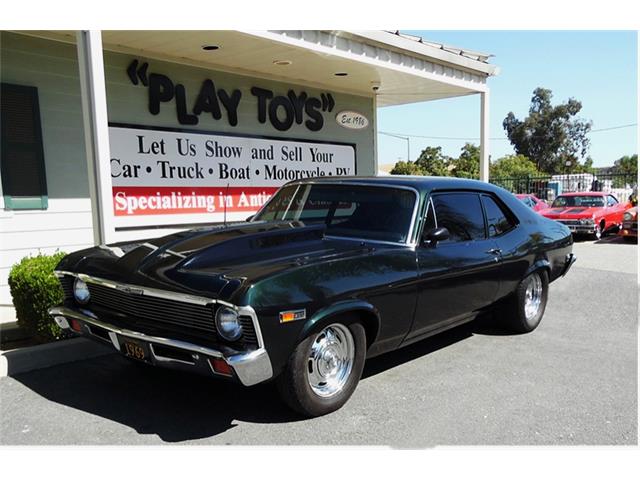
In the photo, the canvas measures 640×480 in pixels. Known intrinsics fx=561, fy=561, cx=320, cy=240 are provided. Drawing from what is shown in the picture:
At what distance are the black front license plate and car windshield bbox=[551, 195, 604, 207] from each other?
16389 millimetres

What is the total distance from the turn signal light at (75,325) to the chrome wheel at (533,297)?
14.0 ft

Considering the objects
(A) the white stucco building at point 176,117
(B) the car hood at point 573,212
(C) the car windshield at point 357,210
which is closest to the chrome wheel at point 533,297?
(C) the car windshield at point 357,210

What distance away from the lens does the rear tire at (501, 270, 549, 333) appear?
566 centimetres

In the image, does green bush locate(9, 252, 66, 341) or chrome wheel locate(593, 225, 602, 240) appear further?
chrome wheel locate(593, 225, 602, 240)

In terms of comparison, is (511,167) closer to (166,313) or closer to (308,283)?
(308,283)

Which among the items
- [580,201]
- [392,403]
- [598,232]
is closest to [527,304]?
[392,403]

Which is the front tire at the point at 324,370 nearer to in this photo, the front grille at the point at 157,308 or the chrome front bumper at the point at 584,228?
the front grille at the point at 157,308

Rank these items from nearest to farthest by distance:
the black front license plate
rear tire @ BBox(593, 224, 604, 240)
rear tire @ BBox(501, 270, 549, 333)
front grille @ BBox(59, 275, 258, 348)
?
front grille @ BBox(59, 275, 258, 348) → the black front license plate → rear tire @ BBox(501, 270, 549, 333) → rear tire @ BBox(593, 224, 604, 240)

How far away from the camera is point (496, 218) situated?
5512mm

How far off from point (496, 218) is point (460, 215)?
70 centimetres

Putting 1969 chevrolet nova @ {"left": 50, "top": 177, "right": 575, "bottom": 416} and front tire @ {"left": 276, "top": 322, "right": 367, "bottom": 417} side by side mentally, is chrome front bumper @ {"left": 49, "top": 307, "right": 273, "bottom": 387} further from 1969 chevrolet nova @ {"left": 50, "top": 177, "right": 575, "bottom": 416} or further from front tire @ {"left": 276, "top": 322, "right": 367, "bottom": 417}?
front tire @ {"left": 276, "top": 322, "right": 367, "bottom": 417}

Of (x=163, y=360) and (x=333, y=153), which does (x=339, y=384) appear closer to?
(x=163, y=360)

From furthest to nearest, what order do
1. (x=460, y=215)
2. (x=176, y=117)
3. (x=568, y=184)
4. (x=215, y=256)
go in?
(x=568, y=184) < (x=176, y=117) < (x=460, y=215) < (x=215, y=256)

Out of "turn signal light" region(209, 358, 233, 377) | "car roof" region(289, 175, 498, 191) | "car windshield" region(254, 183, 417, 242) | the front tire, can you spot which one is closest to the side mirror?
"car windshield" region(254, 183, 417, 242)
